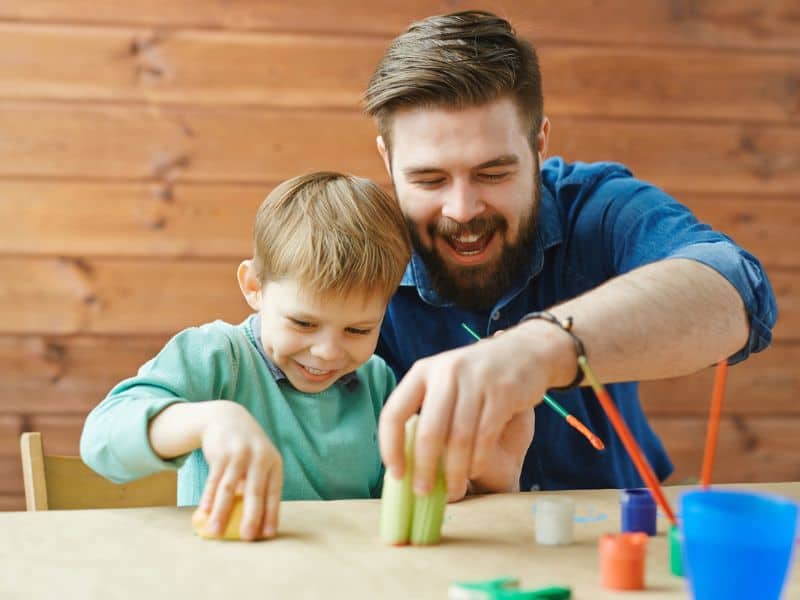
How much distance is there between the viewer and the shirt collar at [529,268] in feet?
5.73

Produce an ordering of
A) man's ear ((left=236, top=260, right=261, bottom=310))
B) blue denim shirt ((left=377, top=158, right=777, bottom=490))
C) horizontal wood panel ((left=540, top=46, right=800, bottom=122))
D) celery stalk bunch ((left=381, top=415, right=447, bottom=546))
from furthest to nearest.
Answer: horizontal wood panel ((left=540, top=46, right=800, bottom=122)) → blue denim shirt ((left=377, top=158, right=777, bottom=490)) → man's ear ((left=236, top=260, right=261, bottom=310)) → celery stalk bunch ((left=381, top=415, right=447, bottom=546))

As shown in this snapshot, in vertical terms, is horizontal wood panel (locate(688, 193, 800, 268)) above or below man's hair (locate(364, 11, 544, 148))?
below

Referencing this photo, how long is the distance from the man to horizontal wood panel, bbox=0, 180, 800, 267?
0.84 metres

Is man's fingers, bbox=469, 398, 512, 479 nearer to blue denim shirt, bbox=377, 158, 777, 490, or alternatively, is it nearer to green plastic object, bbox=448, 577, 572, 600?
green plastic object, bbox=448, 577, 572, 600

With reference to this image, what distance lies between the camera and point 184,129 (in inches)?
99.2

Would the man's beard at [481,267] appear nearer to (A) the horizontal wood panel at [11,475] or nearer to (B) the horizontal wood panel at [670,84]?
(B) the horizontal wood panel at [670,84]

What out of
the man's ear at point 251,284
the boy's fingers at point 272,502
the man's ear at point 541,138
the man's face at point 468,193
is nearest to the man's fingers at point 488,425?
the boy's fingers at point 272,502

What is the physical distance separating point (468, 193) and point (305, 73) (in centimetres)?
106

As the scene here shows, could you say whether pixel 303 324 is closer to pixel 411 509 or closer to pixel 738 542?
pixel 411 509

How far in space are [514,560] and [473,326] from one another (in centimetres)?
83

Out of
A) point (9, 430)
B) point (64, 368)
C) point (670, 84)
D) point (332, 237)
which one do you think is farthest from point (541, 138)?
point (9, 430)

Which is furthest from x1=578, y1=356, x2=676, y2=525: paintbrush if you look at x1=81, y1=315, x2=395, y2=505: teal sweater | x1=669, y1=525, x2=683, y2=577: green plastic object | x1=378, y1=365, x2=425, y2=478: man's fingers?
x1=81, y1=315, x2=395, y2=505: teal sweater

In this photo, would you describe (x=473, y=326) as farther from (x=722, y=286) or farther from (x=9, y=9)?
(x=9, y=9)

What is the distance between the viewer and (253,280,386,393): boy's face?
4.42 feet
